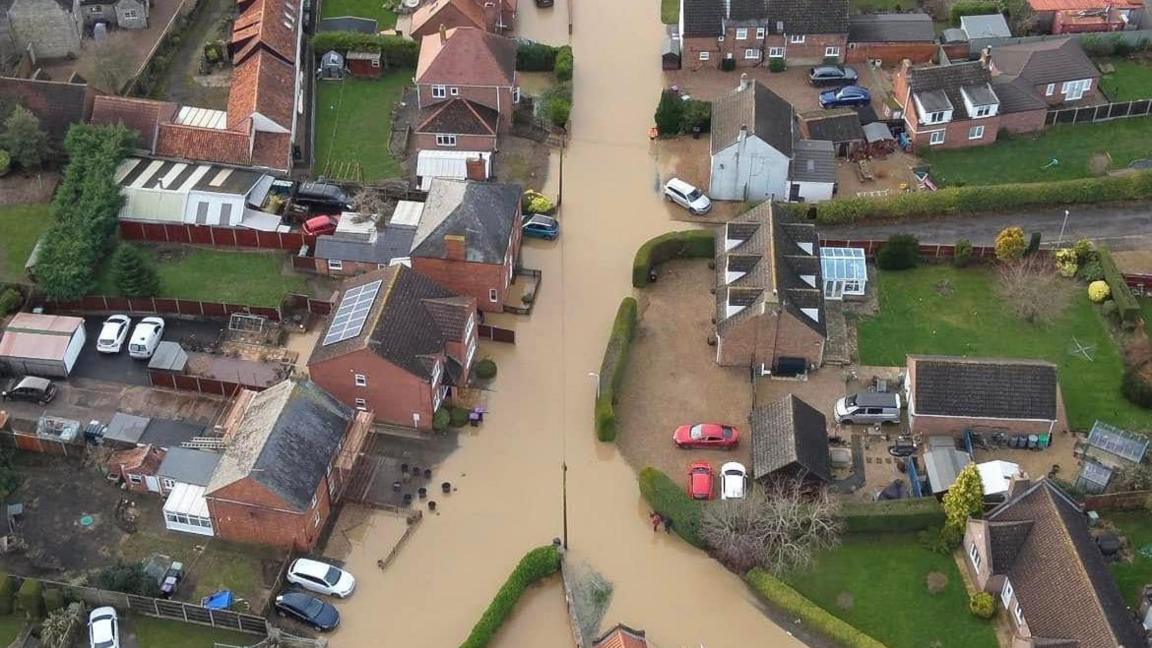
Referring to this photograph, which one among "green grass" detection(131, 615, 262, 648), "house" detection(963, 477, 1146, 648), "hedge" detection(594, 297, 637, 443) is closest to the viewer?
"house" detection(963, 477, 1146, 648)

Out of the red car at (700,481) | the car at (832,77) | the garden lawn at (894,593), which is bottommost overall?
the garden lawn at (894,593)

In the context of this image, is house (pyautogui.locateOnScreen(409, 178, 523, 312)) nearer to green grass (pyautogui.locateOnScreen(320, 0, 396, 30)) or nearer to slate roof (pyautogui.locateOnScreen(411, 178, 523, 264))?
slate roof (pyautogui.locateOnScreen(411, 178, 523, 264))

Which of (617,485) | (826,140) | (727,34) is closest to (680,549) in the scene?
(617,485)

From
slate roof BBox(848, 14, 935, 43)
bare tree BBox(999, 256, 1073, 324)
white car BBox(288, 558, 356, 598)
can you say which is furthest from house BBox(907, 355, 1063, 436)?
slate roof BBox(848, 14, 935, 43)

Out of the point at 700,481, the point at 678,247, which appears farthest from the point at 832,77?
the point at 700,481

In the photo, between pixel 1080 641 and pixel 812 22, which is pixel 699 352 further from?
pixel 812 22

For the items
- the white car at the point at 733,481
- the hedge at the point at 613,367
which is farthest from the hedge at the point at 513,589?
the white car at the point at 733,481

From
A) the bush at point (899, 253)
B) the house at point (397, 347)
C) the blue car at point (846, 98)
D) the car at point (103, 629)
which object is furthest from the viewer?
the blue car at point (846, 98)

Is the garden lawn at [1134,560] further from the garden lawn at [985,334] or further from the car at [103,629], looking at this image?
the car at [103,629]

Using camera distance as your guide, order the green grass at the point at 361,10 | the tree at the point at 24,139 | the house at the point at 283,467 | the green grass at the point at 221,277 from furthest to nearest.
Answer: the green grass at the point at 361,10, the tree at the point at 24,139, the green grass at the point at 221,277, the house at the point at 283,467
